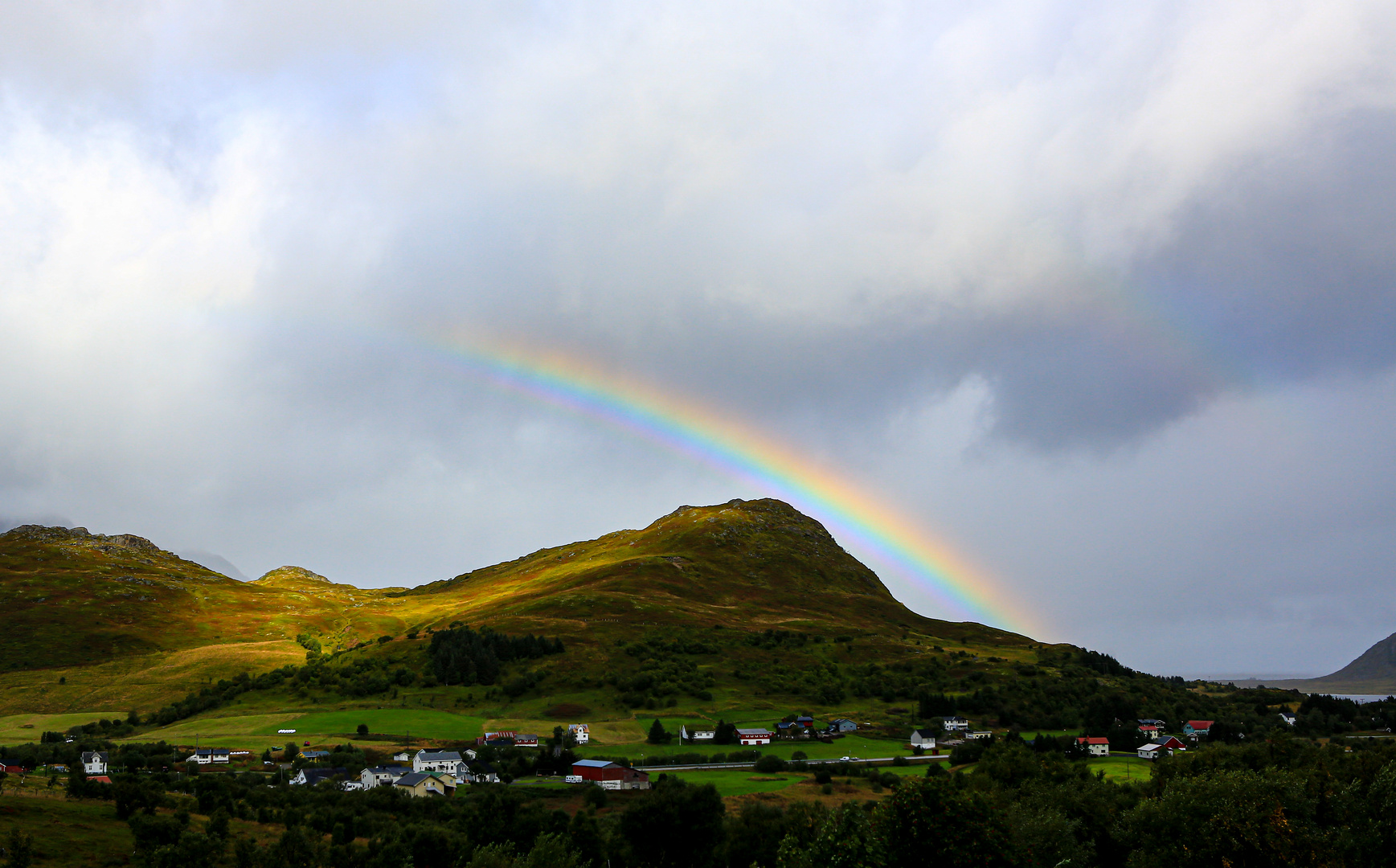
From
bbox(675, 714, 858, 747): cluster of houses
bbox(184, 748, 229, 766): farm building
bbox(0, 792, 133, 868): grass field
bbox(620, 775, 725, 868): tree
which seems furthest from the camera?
bbox(675, 714, 858, 747): cluster of houses

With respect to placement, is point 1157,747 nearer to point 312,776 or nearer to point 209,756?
point 312,776

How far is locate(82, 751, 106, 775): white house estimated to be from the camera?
9738 centimetres

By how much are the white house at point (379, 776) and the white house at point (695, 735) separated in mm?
44608

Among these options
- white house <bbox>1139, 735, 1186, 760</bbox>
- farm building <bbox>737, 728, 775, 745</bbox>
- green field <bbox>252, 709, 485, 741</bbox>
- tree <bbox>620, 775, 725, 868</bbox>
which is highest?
green field <bbox>252, 709, 485, 741</bbox>

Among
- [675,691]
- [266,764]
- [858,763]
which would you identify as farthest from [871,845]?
[675,691]

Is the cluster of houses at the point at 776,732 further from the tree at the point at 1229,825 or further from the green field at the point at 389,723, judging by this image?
the tree at the point at 1229,825

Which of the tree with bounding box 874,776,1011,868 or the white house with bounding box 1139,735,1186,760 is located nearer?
the tree with bounding box 874,776,1011,868

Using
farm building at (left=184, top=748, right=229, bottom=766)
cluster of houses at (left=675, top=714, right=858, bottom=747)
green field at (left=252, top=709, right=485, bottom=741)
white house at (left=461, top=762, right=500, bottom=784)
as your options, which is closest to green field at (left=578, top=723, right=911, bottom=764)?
cluster of houses at (left=675, top=714, right=858, bottom=747)

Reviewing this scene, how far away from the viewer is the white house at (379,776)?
322ft

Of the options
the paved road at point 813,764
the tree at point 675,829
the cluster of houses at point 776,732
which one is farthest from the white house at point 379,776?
the tree at point 675,829

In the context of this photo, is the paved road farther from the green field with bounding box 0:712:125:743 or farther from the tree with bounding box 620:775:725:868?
the green field with bounding box 0:712:125:743

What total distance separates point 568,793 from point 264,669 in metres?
131

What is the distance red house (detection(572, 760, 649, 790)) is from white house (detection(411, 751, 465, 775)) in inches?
603

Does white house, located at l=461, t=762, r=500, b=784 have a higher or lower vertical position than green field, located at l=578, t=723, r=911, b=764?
lower
